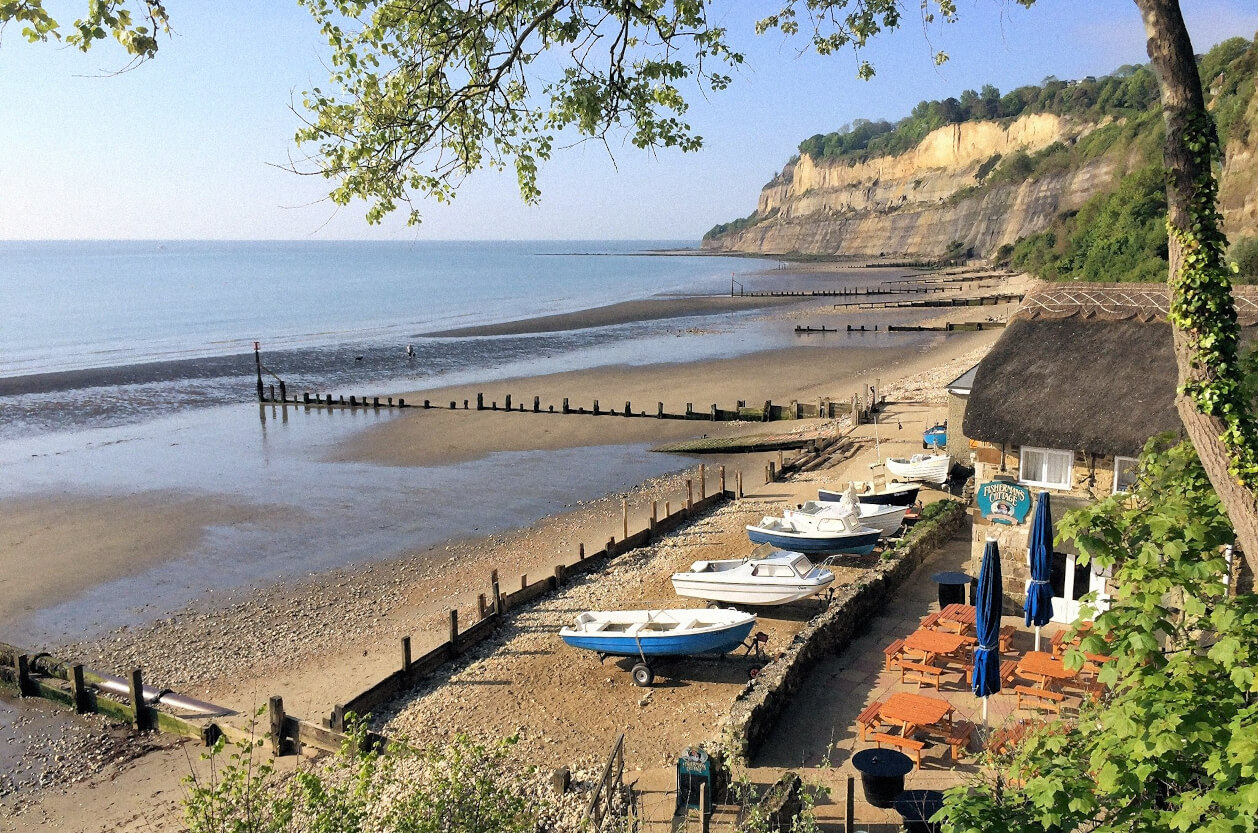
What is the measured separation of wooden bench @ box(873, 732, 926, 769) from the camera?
11172 millimetres

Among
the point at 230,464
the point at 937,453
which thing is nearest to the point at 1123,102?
the point at 937,453

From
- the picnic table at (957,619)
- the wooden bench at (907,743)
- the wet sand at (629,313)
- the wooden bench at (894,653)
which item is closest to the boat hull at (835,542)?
the picnic table at (957,619)

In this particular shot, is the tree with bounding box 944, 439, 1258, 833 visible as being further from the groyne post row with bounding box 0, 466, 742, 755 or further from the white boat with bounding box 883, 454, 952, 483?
the white boat with bounding box 883, 454, 952, 483

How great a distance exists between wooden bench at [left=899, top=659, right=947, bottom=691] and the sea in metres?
14.0

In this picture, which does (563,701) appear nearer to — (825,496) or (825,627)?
(825,627)

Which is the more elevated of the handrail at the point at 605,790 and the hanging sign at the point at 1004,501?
the hanging sign at the point at 1004,501

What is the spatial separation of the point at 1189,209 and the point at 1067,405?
A: 8.80 m

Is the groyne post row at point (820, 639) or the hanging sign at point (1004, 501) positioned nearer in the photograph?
the groyne post row at point (820, 639)

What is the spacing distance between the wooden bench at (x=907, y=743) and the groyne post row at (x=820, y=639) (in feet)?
5.02

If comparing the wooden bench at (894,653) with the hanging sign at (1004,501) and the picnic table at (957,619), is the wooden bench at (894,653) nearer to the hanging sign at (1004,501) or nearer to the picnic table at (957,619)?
the picnic table at (957,619)

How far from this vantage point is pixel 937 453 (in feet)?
89.6

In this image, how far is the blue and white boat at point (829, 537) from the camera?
65.4 ft

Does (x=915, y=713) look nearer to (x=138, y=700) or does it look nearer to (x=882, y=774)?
(x=882, y=774)

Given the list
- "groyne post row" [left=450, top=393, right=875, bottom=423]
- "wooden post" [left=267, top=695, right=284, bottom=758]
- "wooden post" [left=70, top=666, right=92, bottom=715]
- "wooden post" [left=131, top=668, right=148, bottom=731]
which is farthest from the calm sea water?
"wooden post" [left=267, top=695, right=284, bottom=758]
